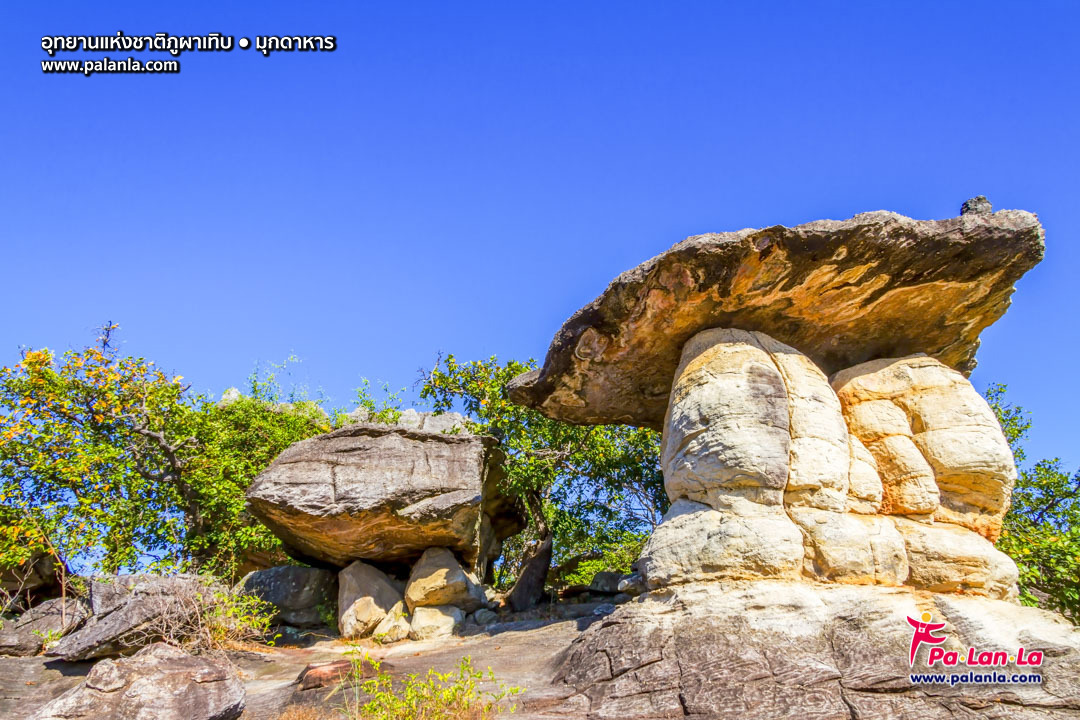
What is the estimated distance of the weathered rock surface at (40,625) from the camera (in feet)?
31.5

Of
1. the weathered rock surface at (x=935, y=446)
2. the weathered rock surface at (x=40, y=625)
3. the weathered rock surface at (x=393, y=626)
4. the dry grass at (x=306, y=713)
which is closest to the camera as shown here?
the dry grass at (x=306, y=713)

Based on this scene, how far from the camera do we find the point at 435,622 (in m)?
10.8

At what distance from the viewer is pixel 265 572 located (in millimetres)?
12258

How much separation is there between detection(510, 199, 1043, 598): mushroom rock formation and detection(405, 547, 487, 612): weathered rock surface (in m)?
4.49

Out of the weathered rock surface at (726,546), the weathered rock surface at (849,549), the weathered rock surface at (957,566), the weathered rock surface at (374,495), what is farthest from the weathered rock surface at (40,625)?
the weathered rock surface at (957,566)

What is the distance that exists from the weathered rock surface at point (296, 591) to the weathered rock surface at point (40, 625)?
231 cm

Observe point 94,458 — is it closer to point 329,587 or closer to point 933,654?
point 329,587

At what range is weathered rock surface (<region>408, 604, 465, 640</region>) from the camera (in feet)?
34.9

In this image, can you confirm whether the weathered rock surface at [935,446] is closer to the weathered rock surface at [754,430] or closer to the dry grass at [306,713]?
the weathered rock surface at [754,430]

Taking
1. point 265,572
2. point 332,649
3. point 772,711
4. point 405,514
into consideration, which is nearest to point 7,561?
point 265,572

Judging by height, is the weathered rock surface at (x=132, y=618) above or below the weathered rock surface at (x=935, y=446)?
below

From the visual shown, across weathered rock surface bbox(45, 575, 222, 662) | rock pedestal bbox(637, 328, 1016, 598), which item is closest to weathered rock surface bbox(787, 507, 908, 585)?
rock pedestal bbox(637, 328, 1016, 598)

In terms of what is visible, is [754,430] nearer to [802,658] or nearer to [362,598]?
[802,658]

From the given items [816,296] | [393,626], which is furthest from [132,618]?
[816,296]
